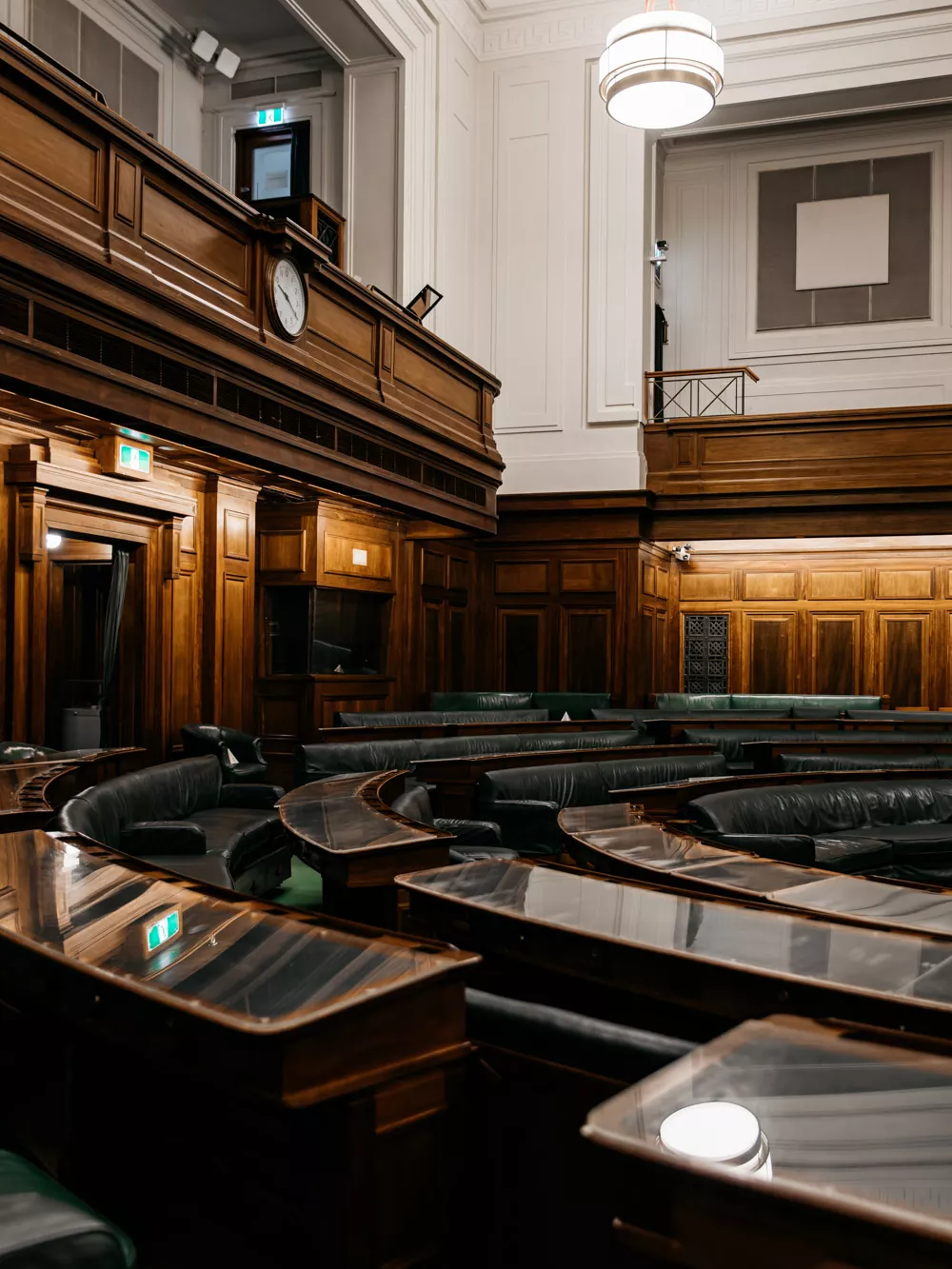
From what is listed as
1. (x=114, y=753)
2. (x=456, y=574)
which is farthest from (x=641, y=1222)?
(x=456, y=574)

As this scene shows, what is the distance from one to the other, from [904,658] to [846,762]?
5619mm

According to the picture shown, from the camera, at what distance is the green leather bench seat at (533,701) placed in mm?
10039

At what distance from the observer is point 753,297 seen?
12328 millimetres

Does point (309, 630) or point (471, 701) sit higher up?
point (309, 630)

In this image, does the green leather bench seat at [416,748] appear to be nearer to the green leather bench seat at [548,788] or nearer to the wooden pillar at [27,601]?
the green leather bench seat at [548,788]

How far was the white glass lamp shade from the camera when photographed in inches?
35.9

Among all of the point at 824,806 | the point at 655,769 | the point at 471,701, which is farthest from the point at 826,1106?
the point at 471,701

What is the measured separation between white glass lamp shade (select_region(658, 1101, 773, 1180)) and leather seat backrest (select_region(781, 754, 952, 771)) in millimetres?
5870

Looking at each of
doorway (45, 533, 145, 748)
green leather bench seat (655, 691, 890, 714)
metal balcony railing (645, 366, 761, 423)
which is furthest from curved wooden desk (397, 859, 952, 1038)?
metal balcony railing (645, 366, 761, 423)

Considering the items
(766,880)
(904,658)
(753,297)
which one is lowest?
(766,880)

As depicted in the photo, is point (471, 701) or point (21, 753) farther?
point (471, 701)

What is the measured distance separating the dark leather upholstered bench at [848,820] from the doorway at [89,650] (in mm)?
4151

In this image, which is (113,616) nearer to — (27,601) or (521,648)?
(27,601)

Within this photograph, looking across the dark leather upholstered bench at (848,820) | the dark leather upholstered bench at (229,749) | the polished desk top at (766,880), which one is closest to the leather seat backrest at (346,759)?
the dark leather upholstered bench at (229,749)
